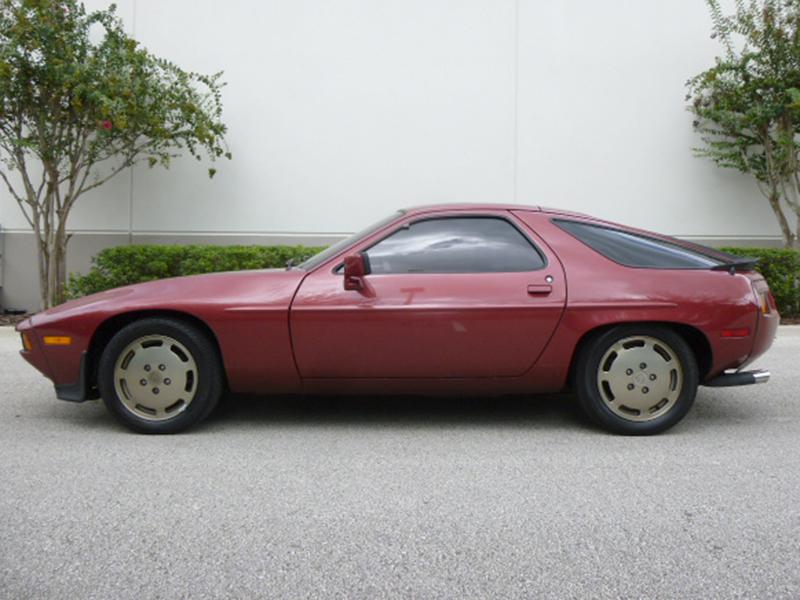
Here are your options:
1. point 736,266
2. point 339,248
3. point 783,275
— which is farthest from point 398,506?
point 783,275

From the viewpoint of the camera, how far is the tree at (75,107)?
9.59m

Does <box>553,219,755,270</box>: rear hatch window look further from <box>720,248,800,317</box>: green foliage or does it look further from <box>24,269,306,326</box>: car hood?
<box>720,248,800,317</box>: green foliage

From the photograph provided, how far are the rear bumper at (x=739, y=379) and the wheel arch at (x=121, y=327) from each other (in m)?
2.98

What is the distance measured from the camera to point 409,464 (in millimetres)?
4285

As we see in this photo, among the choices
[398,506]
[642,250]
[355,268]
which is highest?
[642,250]

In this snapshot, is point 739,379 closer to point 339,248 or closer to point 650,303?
point 650,303

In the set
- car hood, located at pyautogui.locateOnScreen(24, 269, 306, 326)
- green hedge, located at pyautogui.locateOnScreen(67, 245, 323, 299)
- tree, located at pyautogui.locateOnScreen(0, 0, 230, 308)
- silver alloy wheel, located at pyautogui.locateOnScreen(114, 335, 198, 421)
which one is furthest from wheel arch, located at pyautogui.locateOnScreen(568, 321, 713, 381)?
tree, located at pyautogui.locateOnScreen(0, 0, 230, 308)

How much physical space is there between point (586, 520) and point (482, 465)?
89 cm

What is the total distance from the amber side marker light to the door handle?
3.46 ft

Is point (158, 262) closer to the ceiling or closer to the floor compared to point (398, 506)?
closer to the ceiling

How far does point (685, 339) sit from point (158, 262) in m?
7.12

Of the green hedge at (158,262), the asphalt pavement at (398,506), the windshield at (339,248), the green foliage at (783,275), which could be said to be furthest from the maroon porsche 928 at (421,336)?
the green foliage at (783,275)

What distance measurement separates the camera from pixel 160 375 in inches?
188

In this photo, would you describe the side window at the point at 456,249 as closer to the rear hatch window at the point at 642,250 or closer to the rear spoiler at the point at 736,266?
the rear hatch window at the point at 642,250
